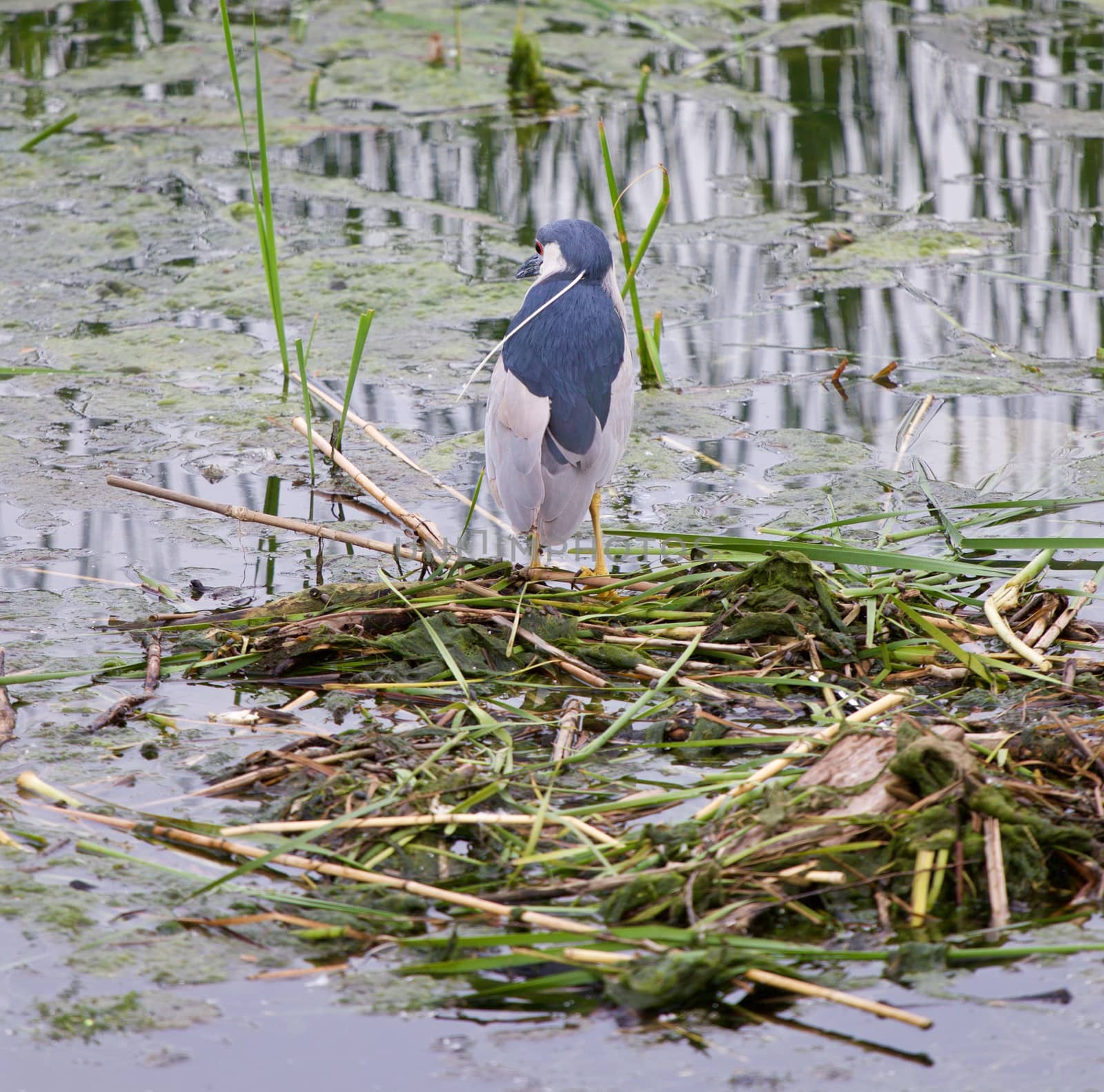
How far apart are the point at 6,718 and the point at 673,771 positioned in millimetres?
1403

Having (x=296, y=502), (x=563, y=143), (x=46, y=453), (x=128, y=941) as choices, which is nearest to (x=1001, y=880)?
(x=128, y=941)

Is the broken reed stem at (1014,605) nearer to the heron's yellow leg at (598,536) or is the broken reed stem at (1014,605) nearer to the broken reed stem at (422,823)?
the heron's yellow leg at (598,536)

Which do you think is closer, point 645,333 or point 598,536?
point 598,536

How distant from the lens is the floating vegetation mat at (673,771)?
2.28 meters

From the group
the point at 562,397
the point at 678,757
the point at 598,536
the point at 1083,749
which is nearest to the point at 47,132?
the point at 562,397

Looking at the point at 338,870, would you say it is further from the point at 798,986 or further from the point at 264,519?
the point at 264,519

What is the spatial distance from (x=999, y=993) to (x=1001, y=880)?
22cm

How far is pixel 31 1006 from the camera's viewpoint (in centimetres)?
221

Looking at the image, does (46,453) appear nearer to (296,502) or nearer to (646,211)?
(296,502)

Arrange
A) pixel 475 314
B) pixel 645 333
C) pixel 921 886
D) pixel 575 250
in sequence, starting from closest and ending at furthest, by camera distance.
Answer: pixel 921 886, pixel 575 250, pixel 645 333, pixel 475 314

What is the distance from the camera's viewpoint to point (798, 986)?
214 centimetres

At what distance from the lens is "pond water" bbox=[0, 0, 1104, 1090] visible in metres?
2.16

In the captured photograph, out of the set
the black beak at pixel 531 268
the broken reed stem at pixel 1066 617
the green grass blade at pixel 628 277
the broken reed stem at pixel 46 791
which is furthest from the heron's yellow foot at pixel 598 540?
the broken reed stem at pixel 46 791

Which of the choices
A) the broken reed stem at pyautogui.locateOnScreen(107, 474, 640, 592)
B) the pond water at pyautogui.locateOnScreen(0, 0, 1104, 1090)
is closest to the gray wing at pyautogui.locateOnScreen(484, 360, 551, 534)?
the broken reed stem at pyautogui.locateOnScreen(107, 474, 640, 592)
